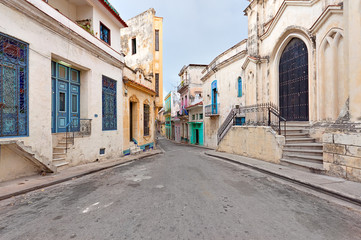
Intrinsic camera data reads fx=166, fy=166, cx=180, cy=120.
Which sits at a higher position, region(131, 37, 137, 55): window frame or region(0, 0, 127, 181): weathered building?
region(131, 37, 137, 55): window frame

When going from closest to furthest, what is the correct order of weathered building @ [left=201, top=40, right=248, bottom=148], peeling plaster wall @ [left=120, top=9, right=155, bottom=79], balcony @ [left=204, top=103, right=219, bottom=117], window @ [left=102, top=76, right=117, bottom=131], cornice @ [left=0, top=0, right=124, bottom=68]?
cornice @ [left=0, top=0, right=124, bottom=68] < window @ [left=102, top=76, right=117, bottom=131] < weathered building @ [left=201, top=40, right=248, bottom=148] < peeling plaster wall @ [left=120, top=9, right=155, bottom=79] < balcony @ [left=204, top=103, right=219, bottom=117]

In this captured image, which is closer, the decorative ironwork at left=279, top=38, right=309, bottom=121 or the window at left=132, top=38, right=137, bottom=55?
the decorative ironwork at left=279, top=38, right=309, bottom=121

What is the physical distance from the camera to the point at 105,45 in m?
9.59

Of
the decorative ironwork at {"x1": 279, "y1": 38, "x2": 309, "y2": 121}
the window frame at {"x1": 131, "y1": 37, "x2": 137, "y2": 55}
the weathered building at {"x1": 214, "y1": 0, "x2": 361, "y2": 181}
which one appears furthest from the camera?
the window frame at {"x1": 131, "y1": 37, "x2": 137, "y2": 55}

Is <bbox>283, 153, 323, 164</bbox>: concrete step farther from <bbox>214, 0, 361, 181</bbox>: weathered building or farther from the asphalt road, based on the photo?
the asphalt road

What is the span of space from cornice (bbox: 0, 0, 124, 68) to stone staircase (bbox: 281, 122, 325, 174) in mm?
10215

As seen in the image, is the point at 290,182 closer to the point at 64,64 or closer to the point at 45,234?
the point at 45,234

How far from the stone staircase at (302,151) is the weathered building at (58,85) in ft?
29.1

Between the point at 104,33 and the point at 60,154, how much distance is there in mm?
7290

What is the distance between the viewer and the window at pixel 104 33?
9.67 m

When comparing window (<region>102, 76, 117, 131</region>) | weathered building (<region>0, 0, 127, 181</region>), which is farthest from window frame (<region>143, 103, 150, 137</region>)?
window (<region>102, 76, 117, 131</region>)

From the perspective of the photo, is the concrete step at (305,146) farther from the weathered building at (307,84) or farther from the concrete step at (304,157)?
the concrete step at (304,157)

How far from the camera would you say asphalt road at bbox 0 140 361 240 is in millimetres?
2539

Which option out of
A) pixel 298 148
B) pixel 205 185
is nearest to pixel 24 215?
pixel 205 185
